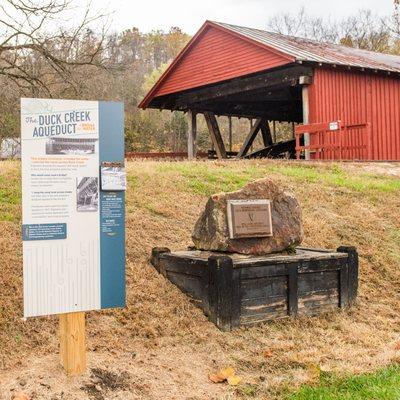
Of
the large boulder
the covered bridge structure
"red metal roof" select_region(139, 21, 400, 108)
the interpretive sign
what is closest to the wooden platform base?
the large boulder

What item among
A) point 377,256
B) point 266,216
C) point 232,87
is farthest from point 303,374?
point 232,87

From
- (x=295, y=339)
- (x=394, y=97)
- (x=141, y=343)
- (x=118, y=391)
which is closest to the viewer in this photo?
(x=118, y=391)

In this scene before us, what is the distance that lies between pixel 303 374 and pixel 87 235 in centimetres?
207

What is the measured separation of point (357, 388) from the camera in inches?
164

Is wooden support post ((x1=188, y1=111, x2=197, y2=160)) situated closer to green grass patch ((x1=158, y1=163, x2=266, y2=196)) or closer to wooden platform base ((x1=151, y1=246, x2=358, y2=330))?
green grass patch ((x1=158, y1=163, x2=266, y2=196))

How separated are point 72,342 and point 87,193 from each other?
3.58 ft

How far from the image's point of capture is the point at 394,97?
63.6 feet

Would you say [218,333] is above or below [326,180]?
below

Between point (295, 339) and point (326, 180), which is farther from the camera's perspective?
point (326, 180)

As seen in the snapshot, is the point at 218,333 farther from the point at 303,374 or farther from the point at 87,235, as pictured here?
the point at 87,235

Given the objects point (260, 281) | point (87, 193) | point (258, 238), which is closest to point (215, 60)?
point (258, 238)

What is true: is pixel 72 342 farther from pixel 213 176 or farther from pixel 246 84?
pixel 246 84

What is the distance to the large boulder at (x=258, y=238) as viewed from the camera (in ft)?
19.1

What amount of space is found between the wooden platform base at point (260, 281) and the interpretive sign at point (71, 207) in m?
1.40
